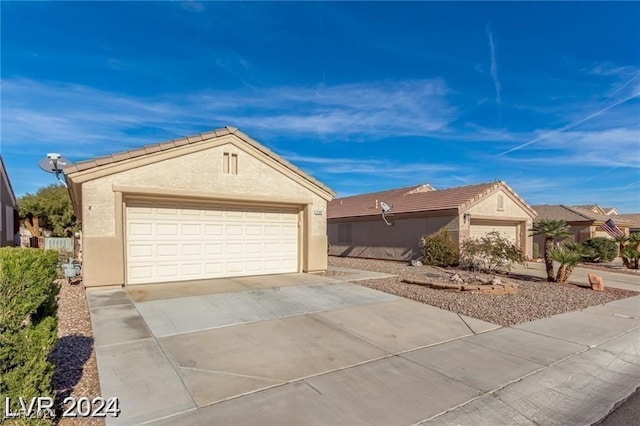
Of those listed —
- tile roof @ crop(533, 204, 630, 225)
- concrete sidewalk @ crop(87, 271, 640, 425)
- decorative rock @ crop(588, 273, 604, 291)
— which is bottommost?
decorative rock @ crop(588, 273, 604, 291)

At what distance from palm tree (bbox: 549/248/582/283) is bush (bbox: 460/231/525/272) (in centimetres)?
127

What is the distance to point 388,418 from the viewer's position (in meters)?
3.65

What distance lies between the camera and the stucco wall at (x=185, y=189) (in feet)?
30.9

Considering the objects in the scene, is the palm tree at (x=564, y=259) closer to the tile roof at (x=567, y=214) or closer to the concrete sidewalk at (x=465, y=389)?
the concrete sidewalk at (x=465, y=389)

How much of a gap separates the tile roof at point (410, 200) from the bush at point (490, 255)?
2937 millimetres

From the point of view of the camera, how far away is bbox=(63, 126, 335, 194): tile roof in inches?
368

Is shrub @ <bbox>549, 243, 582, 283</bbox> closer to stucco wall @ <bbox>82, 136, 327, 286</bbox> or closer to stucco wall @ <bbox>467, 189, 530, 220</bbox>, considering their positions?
stucco wall @ <bbox>467, 189, 530, 220</bbox>

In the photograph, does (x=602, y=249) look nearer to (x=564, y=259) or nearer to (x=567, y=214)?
(x=567, y=214)

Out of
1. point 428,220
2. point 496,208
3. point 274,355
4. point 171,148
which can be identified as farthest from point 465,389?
point 496,208

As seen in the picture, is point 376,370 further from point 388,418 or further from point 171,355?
point 171,355

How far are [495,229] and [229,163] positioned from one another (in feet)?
51.8

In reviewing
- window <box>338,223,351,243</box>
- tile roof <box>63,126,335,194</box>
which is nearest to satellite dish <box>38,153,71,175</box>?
tile roof <box>63,126,335,194</box>

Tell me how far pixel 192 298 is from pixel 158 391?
4.50 meters

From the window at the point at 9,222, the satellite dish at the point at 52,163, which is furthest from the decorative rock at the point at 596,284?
the window at the point at 9,222
